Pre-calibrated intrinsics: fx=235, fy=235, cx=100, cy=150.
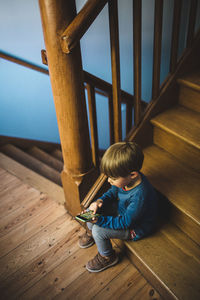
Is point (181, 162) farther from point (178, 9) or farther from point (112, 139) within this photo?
point (178, 9)

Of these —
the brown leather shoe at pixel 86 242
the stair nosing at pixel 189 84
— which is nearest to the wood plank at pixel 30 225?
the brown leather shoe at pixel 86 242

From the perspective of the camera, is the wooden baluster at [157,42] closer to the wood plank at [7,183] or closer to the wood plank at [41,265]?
the wood plank at [41,265]

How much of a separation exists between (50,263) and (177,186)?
2.93 feet

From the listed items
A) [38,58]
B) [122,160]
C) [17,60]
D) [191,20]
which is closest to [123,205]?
[122,160]

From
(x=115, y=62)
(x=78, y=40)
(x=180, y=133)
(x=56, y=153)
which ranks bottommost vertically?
(x=56, y=153)

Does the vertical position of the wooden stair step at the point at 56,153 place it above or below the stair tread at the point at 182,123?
below

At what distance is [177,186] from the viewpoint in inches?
54.2

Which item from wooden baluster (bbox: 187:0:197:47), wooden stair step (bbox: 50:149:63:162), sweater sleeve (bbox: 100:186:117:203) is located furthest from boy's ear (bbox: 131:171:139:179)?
wooden stair step (bbox: 50:149:63:162)

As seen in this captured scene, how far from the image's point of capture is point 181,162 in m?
1.53

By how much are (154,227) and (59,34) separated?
1.11m

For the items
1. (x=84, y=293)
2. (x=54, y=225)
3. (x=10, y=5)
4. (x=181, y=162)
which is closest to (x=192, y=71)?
(x=181, y=162)

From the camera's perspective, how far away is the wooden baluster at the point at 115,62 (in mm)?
1169

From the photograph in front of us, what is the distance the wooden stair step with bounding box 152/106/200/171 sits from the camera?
1.43 metres

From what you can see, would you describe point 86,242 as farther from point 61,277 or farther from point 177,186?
point 177,186
